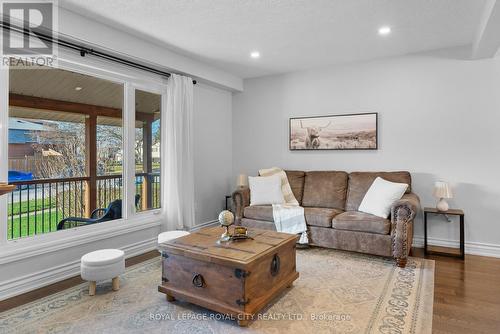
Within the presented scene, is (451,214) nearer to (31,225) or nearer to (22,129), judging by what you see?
(31,225)

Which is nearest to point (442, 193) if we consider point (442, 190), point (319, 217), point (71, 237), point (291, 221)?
point (442, 190)

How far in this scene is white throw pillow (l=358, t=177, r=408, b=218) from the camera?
3.42 m

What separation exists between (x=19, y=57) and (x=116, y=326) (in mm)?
2451

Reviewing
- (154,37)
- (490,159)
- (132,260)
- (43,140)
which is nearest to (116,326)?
(132,260)

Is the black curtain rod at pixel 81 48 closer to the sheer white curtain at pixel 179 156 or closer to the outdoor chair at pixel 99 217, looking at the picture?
the sheer white curtain at pixel 179 156

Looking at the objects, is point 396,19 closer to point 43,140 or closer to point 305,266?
point 305,266

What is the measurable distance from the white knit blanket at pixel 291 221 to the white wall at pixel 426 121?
46.9 inches

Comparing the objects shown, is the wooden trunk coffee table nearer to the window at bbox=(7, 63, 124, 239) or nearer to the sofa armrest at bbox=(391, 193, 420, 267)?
the sofa armrest at bbox=(391, 193, 420, 267)

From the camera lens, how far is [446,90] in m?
3.85

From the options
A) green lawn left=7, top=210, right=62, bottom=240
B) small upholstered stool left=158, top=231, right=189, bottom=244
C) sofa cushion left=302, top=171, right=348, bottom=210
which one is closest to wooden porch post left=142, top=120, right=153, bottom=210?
small upholstered stool left=158, top=231, right=189, bottom=244

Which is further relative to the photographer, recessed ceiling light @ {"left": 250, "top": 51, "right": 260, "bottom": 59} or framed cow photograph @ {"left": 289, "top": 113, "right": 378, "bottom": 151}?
framed cow photograph @ {"left": 289, "top": 113, "right": 378, "bottom": 151}

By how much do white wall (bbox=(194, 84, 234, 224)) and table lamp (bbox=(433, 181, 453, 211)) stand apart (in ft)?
10.4

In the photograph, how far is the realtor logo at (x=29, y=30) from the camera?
98.7 inches

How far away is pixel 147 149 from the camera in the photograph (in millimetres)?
3996
